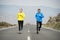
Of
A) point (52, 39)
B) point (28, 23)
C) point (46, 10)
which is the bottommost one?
point (52, 39)

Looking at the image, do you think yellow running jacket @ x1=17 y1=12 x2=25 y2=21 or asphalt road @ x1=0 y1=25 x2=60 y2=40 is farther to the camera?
asphalt road @ x1=0 y1=25 x2=60 y2=40

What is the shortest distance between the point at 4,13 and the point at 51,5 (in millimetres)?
1185

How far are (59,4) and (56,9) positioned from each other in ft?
0.48

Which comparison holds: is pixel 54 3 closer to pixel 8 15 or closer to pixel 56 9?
pixel 56 9

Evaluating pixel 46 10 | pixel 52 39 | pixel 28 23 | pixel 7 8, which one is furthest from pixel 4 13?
pixel 52 39

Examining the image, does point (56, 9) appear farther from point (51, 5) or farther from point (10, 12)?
point (10, 12)

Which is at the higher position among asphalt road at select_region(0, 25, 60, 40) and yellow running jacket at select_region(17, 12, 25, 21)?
yellow running jacket at select_region(17, 12, 25, 21)

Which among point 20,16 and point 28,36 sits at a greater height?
point 20,16

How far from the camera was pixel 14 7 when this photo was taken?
5242 millimetres

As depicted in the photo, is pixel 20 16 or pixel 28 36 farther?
pixel 28 36

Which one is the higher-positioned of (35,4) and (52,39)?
(35,4)

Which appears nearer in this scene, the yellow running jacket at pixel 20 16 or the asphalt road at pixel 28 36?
the yellow running jacket at pixel 20 16

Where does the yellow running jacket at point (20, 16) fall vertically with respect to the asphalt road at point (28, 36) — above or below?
above

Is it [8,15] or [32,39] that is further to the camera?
[32,39]
